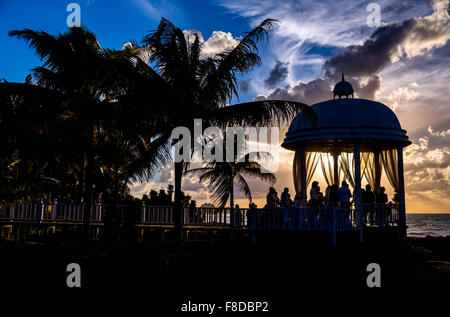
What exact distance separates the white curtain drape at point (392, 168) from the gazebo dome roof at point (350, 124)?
53 cm

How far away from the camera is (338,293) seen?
11.9 meters

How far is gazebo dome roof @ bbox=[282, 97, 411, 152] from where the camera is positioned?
Result: 17.1 m

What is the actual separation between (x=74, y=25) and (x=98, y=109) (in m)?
3.89

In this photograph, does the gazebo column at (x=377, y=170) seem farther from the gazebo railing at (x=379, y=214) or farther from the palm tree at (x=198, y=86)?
the palm tree at (x=198, y=86)

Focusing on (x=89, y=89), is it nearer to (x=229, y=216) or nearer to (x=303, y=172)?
(x=229, y=216)

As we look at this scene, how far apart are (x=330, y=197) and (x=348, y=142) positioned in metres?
3.00

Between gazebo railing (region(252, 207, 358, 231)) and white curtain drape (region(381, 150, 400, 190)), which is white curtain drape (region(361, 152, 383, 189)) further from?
gazebo railing (region(252, 207, 358, 231))

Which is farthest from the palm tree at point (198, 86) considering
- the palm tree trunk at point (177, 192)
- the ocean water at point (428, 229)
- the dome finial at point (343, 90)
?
the ocean water at point (428, 229)

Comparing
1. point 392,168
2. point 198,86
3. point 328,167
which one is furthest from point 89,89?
point 392,168

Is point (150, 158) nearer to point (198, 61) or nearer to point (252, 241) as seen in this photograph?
point (198, 61)

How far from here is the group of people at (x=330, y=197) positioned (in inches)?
679

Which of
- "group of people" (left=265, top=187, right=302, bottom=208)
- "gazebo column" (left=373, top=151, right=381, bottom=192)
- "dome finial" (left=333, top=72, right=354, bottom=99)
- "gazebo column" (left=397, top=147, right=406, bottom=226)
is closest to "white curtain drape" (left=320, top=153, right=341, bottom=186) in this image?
"gazebo column" (left=373, top=151, right=381, bottom=192)

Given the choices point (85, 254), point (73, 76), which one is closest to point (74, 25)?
point (73, 76)

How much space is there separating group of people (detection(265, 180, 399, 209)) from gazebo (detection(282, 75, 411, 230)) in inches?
18.4
